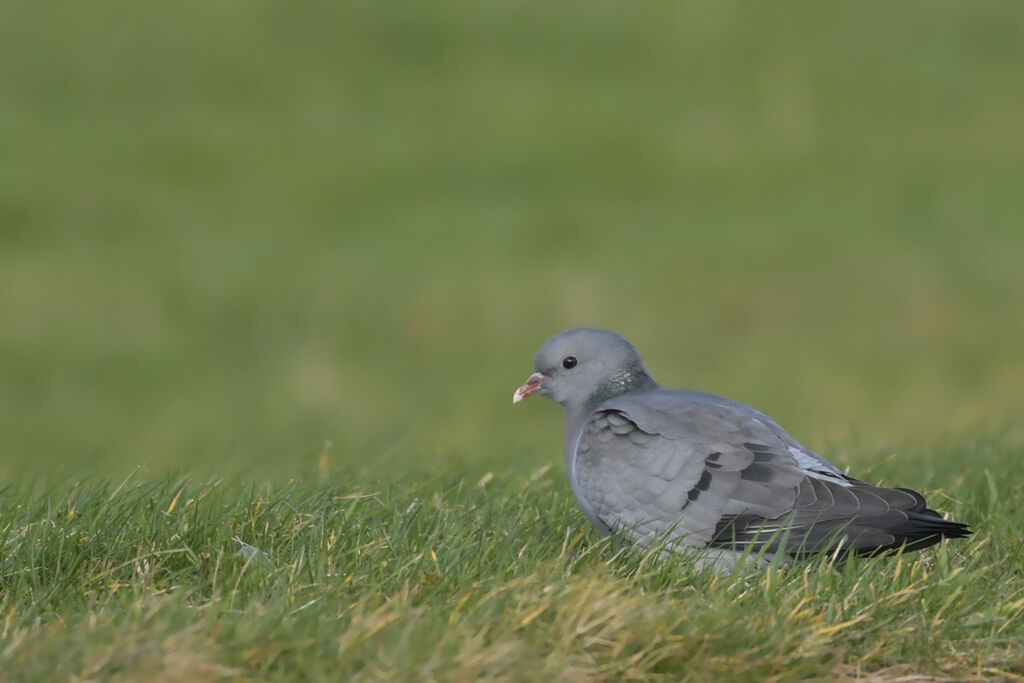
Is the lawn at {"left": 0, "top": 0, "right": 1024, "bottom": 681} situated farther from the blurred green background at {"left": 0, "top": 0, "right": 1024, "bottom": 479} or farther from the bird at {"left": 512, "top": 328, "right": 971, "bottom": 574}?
the bird at {"left": 512, "top": 328, "right": 971, "bottom": 574}

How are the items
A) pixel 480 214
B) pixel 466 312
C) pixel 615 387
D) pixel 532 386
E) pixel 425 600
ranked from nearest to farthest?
pixel 425 600 < pixel 615 387 < pixel 532 386 < pixel 466 312 < pixel 480 214

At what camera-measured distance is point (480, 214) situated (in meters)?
17.7

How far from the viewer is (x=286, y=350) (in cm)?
1533

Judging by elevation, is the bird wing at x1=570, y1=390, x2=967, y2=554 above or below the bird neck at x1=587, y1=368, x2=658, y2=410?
below

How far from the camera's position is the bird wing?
5469 mm

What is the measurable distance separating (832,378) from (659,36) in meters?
8.04

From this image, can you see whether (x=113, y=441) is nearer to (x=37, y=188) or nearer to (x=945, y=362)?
(x=37, y=188)

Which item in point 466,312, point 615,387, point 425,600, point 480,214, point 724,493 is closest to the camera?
point 425,600

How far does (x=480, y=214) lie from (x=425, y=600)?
13.1 meters

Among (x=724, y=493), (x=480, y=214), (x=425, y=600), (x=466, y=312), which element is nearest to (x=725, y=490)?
(x=724, y=493)

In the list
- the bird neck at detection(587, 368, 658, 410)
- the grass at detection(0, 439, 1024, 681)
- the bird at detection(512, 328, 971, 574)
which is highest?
the bird neck at detection(587, 368, 658, 410)

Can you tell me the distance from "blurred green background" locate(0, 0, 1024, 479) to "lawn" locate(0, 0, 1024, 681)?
0.06m

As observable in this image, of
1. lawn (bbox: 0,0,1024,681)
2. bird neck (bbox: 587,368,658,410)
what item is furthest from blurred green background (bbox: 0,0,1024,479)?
bird neck (bbox: 587,368,658,410)

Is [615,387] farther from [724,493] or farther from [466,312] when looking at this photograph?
[466,312]
